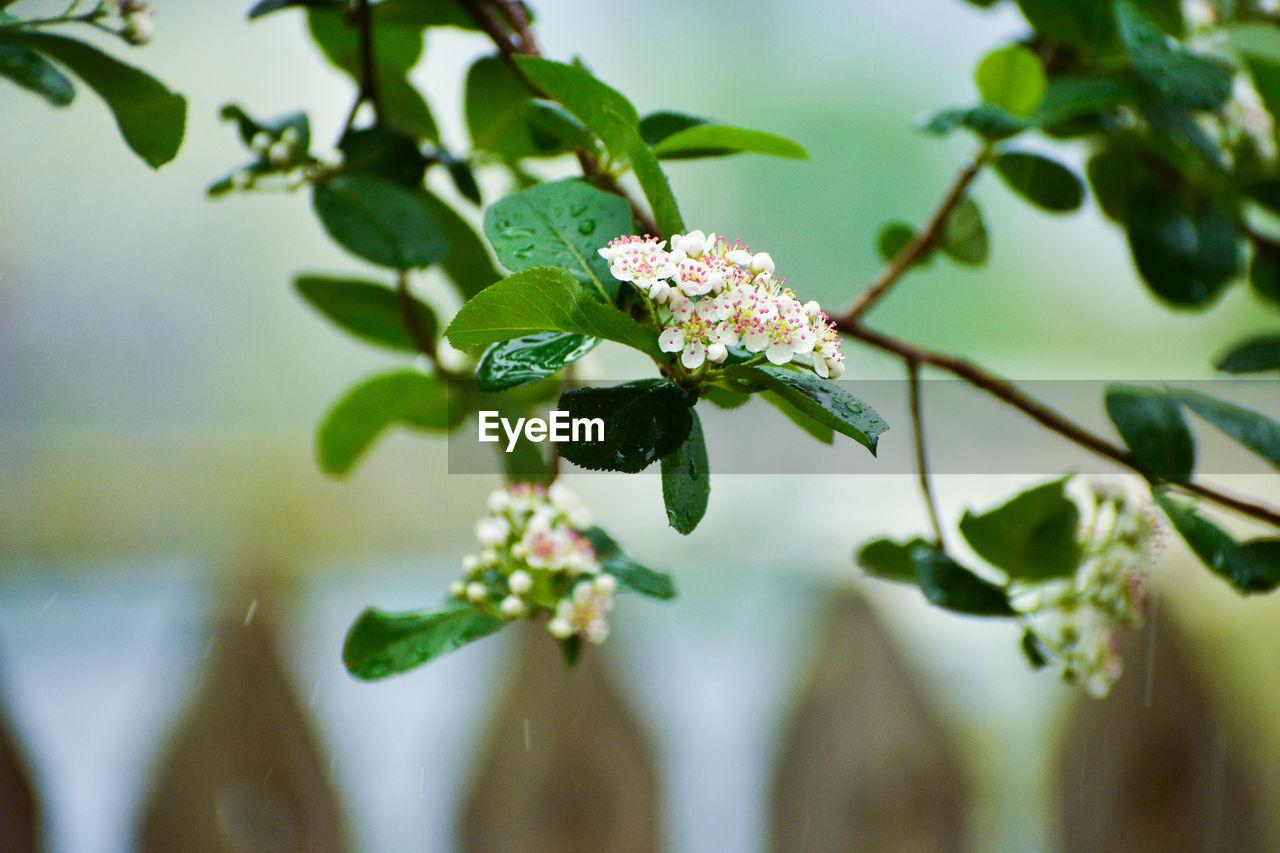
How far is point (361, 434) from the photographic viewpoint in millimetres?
639

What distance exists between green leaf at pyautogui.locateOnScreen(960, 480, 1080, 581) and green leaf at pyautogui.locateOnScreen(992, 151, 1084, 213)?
0.72 ft

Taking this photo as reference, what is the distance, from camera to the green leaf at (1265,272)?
70 centimetres

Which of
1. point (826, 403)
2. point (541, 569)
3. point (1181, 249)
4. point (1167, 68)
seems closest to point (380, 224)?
point (541, 569)

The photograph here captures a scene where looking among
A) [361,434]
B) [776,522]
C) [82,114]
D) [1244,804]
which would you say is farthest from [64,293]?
[1244,804]

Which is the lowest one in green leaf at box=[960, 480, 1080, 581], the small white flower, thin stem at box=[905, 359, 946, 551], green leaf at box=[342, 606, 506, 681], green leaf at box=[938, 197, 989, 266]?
green leaf at box=[342, 606, 506, 681]

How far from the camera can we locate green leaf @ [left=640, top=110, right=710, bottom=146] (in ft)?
1.40

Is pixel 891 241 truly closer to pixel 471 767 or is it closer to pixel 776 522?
pixel 776 522

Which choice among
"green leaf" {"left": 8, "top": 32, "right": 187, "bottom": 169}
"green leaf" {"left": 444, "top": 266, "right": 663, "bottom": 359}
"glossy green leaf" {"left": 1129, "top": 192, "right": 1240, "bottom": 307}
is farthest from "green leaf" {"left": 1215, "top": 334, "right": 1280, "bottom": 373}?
"green leaf" {"left": 8, "top": 32, "right": 187, "bottom": 169}

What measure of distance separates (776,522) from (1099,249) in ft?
1.72

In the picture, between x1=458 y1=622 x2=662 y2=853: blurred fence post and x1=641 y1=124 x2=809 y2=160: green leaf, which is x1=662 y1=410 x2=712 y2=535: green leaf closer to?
x1=641 y1=124 x2=809 y2=160: green leaf

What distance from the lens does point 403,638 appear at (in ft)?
1.41

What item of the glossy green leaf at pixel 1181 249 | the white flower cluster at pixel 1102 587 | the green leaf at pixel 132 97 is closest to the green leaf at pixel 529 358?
the green leaf at pixel 132 97

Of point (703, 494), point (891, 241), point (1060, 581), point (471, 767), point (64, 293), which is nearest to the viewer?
point (703, 494)

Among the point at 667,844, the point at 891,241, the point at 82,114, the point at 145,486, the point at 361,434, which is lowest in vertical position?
the point at 667,844
